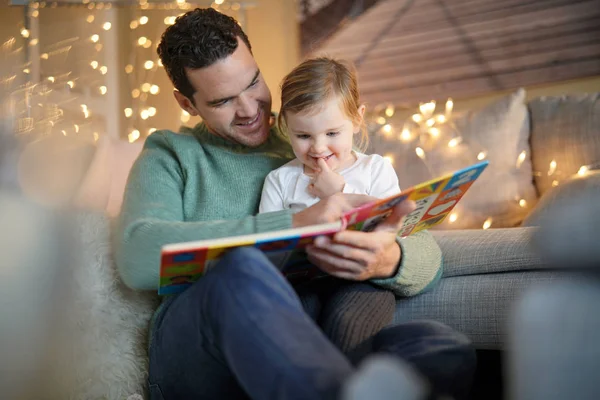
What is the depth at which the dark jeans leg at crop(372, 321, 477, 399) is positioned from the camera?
0.93 m

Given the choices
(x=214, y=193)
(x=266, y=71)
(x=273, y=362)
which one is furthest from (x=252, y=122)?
(x=266, y=71)

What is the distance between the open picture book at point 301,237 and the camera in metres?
0.88

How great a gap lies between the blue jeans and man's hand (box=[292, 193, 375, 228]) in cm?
22

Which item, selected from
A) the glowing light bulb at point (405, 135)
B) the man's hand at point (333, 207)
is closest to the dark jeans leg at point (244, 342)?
the man's hand at point (333, 207)

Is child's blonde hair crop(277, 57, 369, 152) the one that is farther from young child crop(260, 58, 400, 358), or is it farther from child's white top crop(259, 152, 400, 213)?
child's white top crop(259, 152, 400, 213)

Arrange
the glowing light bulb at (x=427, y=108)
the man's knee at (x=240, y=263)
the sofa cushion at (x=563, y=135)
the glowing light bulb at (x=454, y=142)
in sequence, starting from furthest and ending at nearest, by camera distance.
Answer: the glowing light bulb at (x=427, y=108)
the glowing light bulb at (x=454, y=142)
the sofa cushion at (x=563, y=135)
the man's knee at (x=240, y=263)

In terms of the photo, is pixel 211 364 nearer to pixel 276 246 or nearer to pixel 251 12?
pixel 276 246

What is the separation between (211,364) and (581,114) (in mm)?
1590

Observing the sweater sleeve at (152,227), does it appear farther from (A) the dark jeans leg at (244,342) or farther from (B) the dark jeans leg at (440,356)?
(B) the dark jeans leg at (440,356)

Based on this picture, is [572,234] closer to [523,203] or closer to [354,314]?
[354,314]

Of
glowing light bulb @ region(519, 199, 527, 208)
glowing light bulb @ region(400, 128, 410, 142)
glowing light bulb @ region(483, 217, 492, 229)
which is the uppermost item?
glowing light bulb @ region(400, 128, 410, 142)

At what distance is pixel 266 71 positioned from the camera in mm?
3166

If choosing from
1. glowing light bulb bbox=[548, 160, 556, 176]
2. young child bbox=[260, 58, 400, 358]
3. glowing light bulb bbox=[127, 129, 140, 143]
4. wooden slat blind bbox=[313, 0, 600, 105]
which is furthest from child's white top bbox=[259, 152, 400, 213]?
glowing light bulb bbox=[127, 129, 140, 143]

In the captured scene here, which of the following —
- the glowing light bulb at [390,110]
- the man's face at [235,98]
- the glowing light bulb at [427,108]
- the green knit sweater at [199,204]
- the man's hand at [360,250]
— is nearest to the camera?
the man's hand at [360,250]
